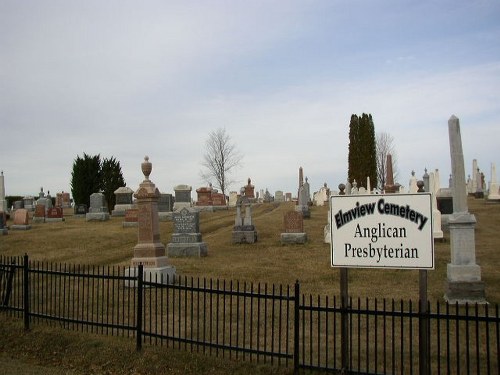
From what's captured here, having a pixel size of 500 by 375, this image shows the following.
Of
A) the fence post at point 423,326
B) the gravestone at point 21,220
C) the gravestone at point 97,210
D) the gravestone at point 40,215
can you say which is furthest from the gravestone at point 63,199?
the fence post at point 423,326

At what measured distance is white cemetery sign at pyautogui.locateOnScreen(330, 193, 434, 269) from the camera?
5.68 metres

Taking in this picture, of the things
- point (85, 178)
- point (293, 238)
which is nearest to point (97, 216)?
point (85, 178)

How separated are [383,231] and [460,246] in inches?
195

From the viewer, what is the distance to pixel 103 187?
41.2m

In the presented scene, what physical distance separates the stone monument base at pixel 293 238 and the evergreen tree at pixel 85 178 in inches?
975

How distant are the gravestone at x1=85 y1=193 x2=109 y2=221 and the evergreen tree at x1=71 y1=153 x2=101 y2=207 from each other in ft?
24.9

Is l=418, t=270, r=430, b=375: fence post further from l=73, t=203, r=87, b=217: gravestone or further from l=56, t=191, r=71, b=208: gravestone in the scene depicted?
l=56, t=191, r=71, b=208: gravestone

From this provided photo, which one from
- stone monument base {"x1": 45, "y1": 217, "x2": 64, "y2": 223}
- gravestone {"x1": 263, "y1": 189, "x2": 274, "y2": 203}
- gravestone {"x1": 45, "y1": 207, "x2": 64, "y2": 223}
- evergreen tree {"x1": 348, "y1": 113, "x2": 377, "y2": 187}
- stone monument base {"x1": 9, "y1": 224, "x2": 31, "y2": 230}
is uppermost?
evergreen tree {"x1": 348, "y1": 113, "x2": 377, "y2": 187}

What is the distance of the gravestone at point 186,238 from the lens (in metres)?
17.8

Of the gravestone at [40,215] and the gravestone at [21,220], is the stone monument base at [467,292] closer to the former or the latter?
the gravestone at [21,220]

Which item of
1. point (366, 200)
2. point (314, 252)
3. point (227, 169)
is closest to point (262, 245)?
point (314, 252)

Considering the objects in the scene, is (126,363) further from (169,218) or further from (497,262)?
(169,218)

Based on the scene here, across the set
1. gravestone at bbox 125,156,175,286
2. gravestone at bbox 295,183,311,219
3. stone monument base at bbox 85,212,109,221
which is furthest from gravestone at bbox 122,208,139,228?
gravestone at bbox 125,156,175,286

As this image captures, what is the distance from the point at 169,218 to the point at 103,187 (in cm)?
1244
